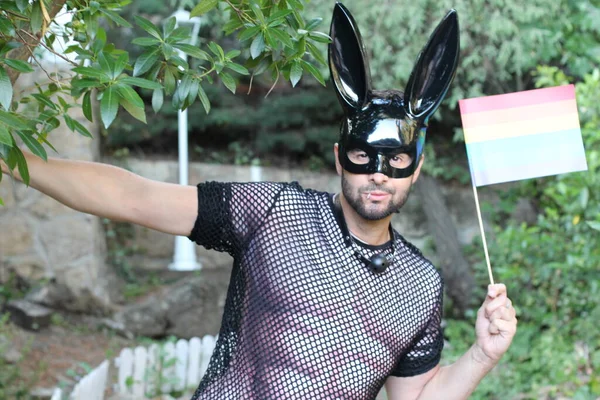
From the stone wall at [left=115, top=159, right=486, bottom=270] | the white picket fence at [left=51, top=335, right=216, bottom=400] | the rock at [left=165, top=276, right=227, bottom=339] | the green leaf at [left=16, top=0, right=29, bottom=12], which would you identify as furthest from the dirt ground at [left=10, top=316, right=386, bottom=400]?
the green leaf at [left=16, top=0, right=29, bottom=12]

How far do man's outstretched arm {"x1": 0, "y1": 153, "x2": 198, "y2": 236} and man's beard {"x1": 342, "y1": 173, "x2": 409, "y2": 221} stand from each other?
44 centimetres

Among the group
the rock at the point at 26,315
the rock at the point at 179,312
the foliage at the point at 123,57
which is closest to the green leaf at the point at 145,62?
the foliage at the point at 123,57

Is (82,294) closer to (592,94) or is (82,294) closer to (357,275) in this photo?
(592,94)

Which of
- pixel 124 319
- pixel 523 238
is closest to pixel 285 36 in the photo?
pixel 523 238

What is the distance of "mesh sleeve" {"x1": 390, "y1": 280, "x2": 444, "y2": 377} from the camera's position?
2.56m

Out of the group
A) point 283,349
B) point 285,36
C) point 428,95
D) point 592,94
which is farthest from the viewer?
point 592,94

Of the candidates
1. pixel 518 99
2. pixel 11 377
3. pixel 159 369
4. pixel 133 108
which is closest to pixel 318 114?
pixel 159 369

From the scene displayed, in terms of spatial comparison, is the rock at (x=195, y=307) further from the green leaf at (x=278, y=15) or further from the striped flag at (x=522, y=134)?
the green leaf at (x=278, y=15)

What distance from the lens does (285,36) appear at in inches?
85.4

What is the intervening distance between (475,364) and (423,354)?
0.17 m

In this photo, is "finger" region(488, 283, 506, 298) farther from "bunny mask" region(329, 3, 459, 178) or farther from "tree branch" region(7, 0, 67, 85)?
"tree branch" region(7, 0, 67, 85)

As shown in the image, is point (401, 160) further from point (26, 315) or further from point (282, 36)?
point (26, 315)

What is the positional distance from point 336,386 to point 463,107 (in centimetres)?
92

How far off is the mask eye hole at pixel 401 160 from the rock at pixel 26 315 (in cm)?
470
